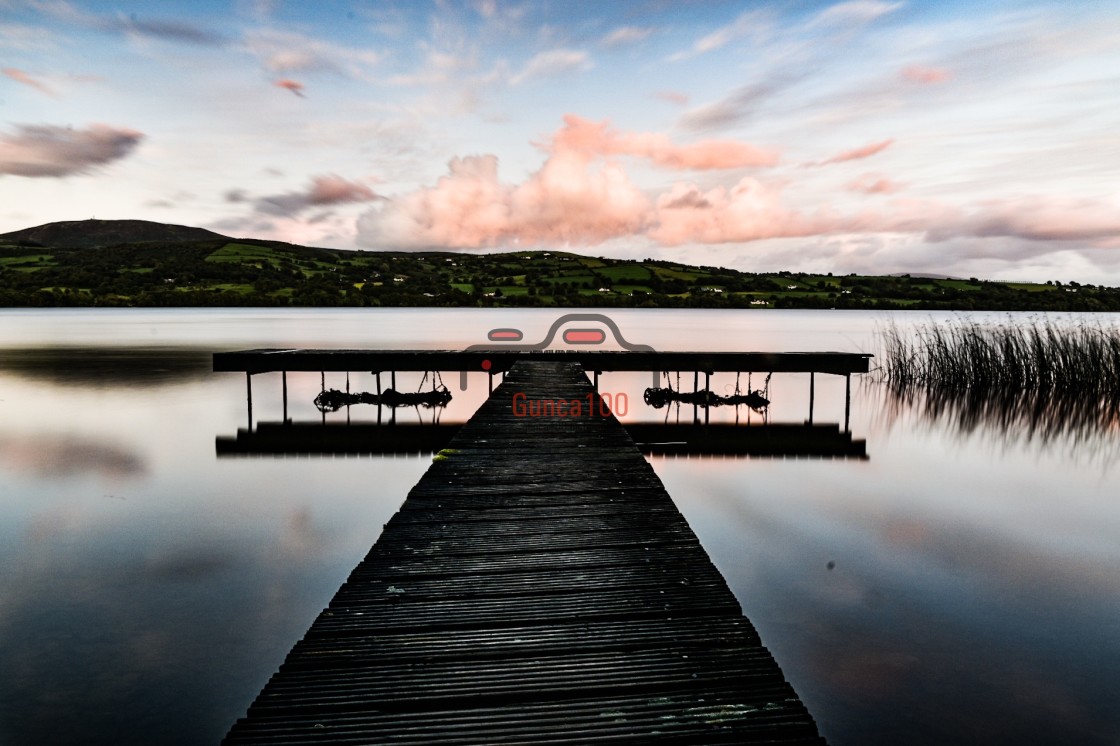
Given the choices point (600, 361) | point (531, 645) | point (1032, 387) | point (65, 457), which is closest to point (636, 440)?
point (600, 361)

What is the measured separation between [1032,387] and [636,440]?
12.5 metres

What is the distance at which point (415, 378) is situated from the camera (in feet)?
89.2

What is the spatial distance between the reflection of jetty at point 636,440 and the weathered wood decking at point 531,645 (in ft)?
29.4

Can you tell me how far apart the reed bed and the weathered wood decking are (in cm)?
1455

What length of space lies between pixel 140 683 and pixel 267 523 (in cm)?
413

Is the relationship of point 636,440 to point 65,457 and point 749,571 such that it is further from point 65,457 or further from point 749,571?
point 65,457

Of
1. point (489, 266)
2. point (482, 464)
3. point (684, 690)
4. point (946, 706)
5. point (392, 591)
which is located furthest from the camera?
point (489, 266)

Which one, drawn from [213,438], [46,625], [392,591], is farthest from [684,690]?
[213,438]

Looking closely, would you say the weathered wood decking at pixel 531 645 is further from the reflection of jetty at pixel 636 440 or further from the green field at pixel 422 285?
the green field at pixel 422 285

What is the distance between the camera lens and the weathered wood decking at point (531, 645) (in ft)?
7.14

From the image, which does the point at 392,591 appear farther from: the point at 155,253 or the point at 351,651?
the point at 155,253

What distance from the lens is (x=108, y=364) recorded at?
3044 centimetres

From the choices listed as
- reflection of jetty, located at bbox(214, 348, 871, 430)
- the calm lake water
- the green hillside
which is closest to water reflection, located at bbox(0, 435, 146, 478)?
the calm lake water

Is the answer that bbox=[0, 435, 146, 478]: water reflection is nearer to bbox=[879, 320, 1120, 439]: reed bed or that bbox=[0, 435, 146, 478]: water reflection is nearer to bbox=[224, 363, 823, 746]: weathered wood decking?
bbox=[224, 363, 823, 746]: weathered wood decking
